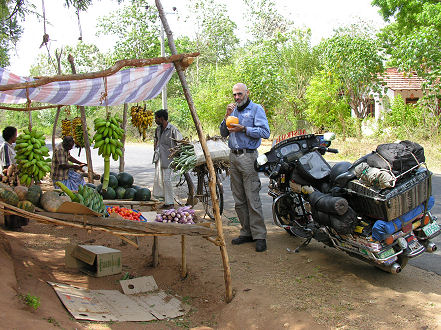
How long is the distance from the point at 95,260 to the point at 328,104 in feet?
50.3

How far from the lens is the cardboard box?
495cm

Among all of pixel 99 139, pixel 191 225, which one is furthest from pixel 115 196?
pixel 191 225

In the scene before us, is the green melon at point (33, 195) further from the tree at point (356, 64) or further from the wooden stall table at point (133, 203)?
the tree at point (356, 64)

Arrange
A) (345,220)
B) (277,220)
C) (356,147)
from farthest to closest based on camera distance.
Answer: (356,147) < (277,220) < (345,220)

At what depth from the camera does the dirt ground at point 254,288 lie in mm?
3756

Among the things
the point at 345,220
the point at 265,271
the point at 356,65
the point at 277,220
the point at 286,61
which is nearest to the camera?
the point at 345,220

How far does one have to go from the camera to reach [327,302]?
13.6ft

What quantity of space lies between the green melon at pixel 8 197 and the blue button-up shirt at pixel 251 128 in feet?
9.17

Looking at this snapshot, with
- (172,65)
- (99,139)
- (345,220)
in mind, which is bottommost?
(345,220)

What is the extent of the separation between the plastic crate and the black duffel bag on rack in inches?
5.6

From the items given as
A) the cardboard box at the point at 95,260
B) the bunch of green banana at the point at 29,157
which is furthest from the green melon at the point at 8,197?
the cardboard box at the point at 95,260

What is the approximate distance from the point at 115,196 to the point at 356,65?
1346cm

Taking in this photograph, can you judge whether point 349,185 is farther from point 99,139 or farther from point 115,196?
point 115,196

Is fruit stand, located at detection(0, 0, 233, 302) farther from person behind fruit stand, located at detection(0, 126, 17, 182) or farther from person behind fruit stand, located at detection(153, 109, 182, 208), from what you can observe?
person behind fruit stand, located at detection(153, 109, 182, 208)
